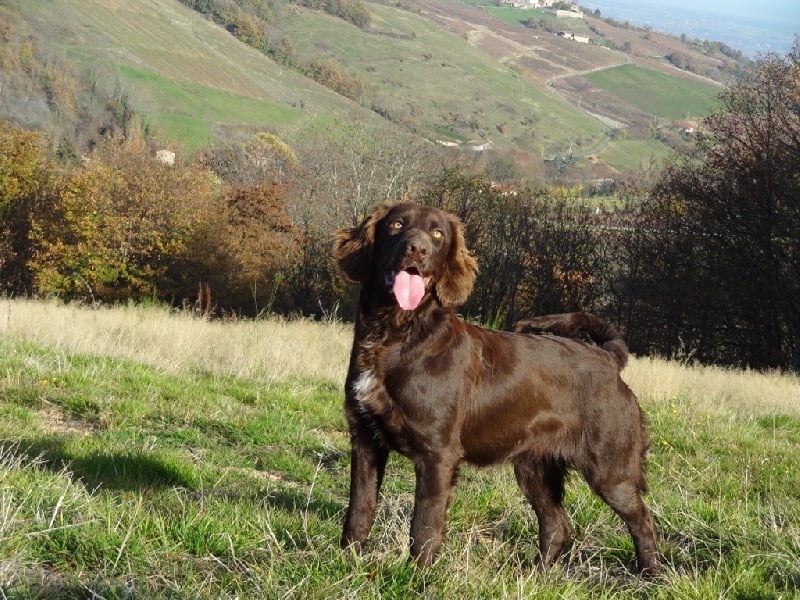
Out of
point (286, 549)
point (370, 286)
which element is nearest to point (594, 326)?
point (370, 286)

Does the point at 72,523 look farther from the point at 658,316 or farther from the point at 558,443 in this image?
the point at 658,316

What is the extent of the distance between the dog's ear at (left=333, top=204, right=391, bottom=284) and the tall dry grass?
4.50 m

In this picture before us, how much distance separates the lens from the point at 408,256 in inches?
148

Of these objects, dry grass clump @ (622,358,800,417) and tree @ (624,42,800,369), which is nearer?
dry grass clump @ (622,358,800,417)

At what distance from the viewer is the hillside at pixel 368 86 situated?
104312 millimetres

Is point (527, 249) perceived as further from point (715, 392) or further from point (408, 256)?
point (408, 256)

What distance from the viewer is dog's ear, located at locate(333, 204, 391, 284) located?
4.06 metres

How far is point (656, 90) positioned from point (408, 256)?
181 meters

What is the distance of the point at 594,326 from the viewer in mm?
4730

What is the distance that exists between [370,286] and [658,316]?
28148 mm

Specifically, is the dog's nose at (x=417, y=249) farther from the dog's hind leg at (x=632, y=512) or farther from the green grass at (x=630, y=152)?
the green grass at (x=630, y=152)

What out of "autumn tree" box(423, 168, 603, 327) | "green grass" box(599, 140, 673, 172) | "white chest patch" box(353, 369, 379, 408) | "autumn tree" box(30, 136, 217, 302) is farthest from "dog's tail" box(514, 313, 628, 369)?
"green grass" box(599, 140, 673, 172)

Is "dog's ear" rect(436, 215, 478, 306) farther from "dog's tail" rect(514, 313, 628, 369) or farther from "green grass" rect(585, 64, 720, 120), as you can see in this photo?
"green grass" rect(585, 64, 720, 120)

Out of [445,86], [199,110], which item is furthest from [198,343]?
[445,86]
